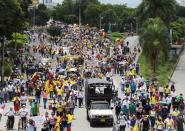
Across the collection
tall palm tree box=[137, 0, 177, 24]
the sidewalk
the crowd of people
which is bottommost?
the sidewalk

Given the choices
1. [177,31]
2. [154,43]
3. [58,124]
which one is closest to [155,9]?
[154,43]

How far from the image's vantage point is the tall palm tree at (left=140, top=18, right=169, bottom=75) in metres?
55.5

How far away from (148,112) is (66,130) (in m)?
4.72

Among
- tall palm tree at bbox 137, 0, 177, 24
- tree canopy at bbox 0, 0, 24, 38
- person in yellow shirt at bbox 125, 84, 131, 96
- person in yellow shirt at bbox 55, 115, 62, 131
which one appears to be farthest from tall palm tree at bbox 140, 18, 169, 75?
person in yellow shirt at bbox 55, 115, 62, 131

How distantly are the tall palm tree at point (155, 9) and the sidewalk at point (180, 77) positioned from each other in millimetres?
5754

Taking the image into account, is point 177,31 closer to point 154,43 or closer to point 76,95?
point 154,43

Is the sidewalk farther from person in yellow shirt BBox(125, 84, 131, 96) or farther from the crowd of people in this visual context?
person in yellow shirt BBox(125, 84, 131, 96)

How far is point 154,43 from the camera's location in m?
55.3

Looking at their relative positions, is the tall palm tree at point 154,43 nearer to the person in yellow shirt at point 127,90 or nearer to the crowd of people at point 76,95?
the crowd of people at point 76,95

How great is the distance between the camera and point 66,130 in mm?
30219

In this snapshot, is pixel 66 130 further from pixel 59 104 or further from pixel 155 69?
pixel 155 69

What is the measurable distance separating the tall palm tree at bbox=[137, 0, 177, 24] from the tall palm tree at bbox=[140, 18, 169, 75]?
55.0 ft

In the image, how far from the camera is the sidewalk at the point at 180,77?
50456mm

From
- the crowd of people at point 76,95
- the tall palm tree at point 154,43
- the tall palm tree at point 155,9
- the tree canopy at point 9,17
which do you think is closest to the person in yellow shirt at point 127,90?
the crowd of people at point 76,95
